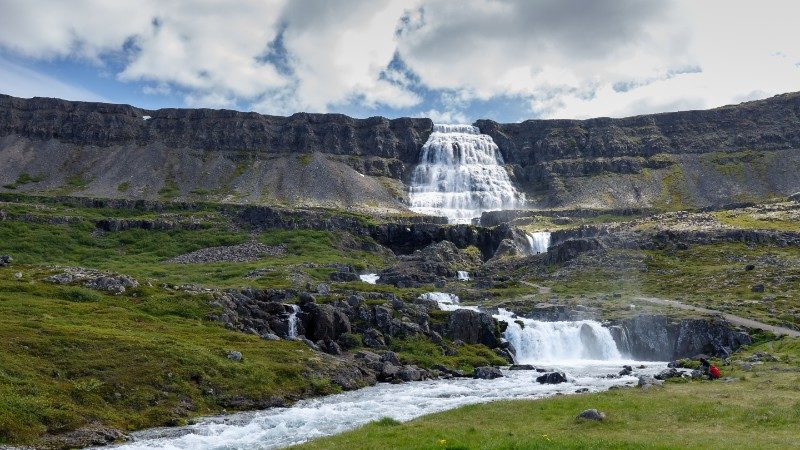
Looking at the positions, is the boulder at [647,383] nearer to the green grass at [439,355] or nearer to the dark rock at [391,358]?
the green grass at [439,355]

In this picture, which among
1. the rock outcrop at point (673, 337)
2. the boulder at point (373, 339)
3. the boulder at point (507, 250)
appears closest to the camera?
Answer: the boulder at point (373, 339)

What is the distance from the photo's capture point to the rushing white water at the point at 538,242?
18088cm

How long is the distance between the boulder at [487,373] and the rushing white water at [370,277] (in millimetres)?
73024

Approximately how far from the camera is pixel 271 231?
18962 centimetres

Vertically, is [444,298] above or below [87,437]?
below

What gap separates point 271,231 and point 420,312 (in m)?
111

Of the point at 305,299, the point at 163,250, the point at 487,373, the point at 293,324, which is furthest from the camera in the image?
the point at 163,250

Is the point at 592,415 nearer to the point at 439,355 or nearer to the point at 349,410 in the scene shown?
the point at 349,410

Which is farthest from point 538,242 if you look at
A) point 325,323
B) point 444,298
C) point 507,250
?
point 325,323

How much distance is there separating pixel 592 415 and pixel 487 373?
33.9 meters

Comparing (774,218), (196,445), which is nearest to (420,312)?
(196,445)

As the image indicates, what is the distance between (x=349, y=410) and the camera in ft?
153

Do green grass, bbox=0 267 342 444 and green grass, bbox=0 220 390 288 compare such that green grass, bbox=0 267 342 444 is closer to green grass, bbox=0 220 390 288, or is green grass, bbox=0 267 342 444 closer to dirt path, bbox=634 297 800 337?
green grass, bbox=0 220 390 288

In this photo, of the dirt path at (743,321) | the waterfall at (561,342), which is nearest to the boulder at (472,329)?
the waterfall at (561,342)
